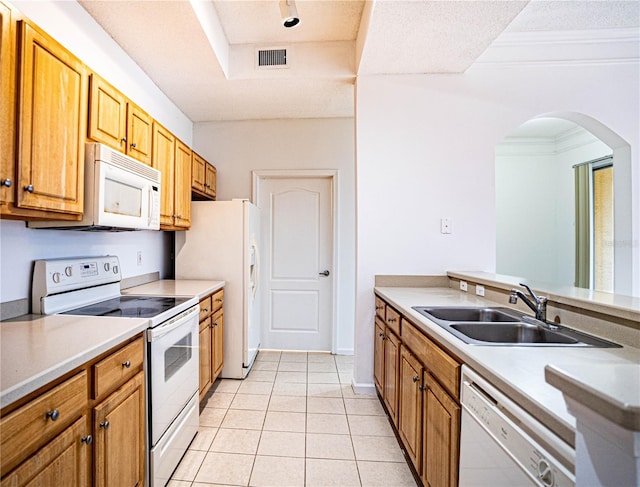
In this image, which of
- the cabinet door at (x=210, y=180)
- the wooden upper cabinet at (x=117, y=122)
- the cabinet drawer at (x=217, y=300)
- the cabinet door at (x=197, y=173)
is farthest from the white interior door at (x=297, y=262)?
the wooden upper cabinet at (x=117, y=122)

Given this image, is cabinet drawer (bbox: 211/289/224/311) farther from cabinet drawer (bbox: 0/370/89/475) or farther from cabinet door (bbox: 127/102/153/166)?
cabinet drawer (bbox: 0/370/89/475)

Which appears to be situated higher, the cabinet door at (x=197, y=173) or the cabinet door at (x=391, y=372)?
the cabinet door at (x=197, y=173)

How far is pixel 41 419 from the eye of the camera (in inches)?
33.2

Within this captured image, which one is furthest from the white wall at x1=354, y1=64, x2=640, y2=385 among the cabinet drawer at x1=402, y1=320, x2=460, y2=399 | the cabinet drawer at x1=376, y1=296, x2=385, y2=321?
the cabinet drawer at x1=402, y1=320, x2=460, y2=399

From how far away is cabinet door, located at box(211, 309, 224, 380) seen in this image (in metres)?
2.45

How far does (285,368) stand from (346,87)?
273cm

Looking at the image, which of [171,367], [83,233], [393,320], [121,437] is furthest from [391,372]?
[83,233]

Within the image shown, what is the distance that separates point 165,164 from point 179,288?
963mm

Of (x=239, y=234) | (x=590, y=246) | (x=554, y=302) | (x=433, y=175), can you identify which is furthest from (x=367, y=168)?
(x=590, y=246)

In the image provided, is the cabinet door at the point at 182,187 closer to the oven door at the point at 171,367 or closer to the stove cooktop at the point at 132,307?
the stove cooktop at the point at 132,307

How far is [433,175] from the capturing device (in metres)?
2.48

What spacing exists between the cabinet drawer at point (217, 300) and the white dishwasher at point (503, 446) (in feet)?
6.39

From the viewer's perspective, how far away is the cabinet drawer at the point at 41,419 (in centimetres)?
74

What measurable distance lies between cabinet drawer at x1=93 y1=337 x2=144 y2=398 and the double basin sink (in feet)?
4.35
